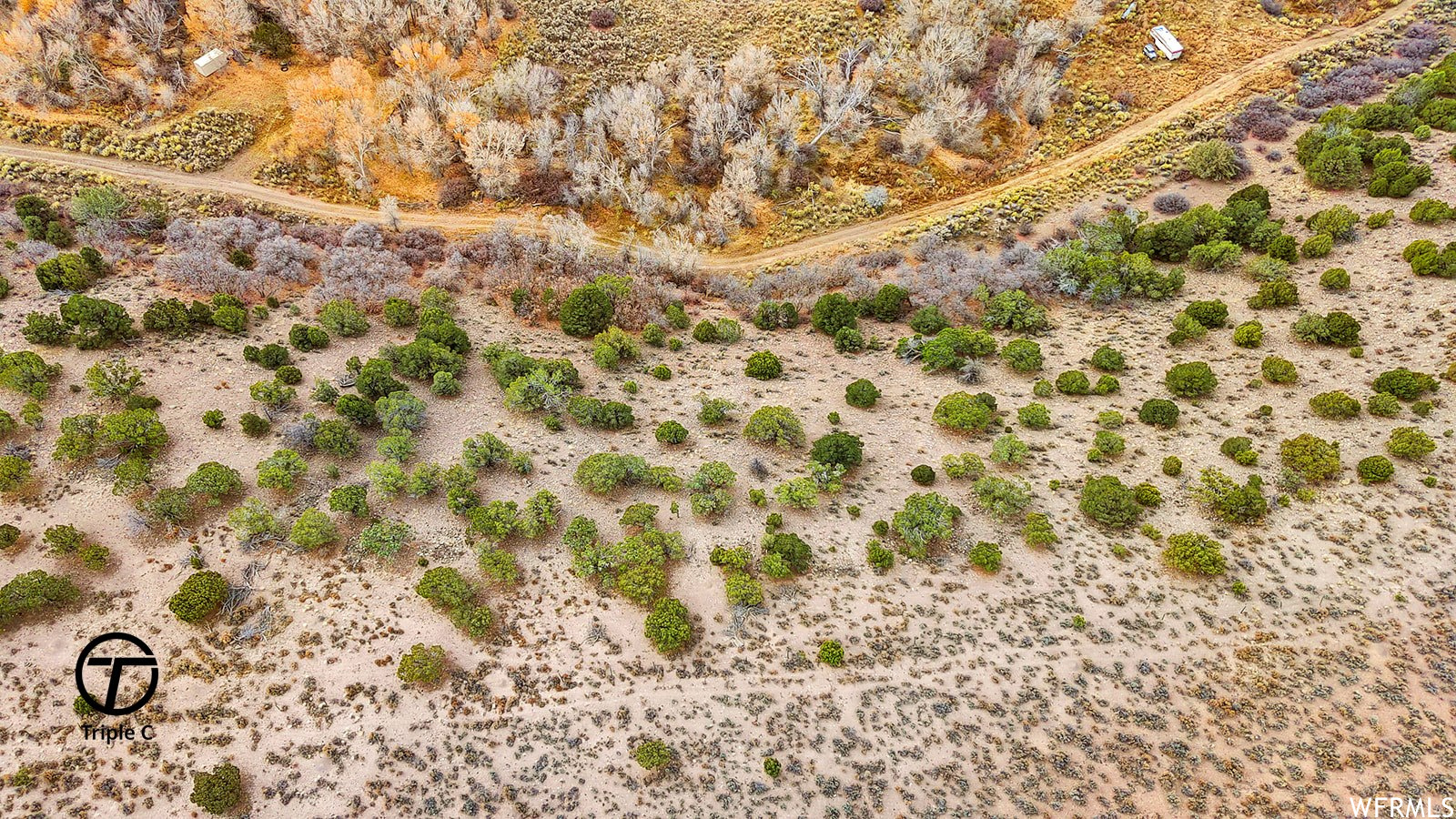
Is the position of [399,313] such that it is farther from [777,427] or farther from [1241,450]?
[1241,450]

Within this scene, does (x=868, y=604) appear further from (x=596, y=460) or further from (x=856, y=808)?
(x=596, y=460)

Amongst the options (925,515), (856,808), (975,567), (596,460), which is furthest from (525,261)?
(856,808)

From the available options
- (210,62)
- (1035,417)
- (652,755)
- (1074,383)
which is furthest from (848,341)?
(210,62)

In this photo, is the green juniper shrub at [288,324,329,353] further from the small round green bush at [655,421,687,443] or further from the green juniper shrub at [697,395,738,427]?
the green juniper shrub at [697,395,738,427]

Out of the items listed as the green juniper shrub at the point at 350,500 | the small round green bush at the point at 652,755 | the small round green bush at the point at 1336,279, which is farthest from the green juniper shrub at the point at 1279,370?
the green juniper shrub at the point at 350,500

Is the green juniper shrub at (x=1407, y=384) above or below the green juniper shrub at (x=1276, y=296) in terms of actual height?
below

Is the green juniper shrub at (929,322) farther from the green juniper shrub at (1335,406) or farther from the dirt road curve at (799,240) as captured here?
the green juniper shrub at (1335,406)
